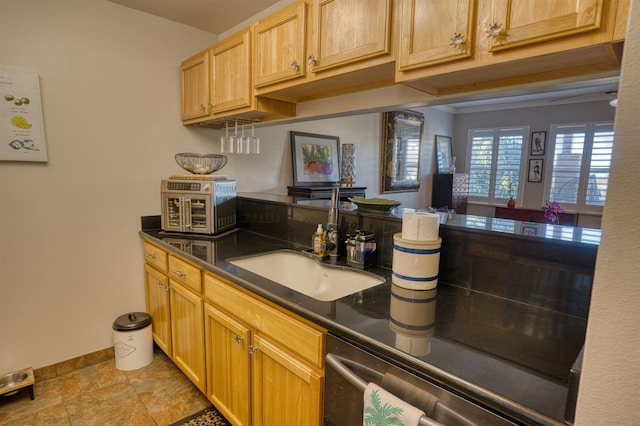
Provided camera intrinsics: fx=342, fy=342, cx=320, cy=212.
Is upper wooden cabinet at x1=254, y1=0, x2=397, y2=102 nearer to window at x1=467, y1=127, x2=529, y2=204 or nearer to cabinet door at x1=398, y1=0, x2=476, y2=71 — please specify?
cabinet door at x1=398, y1=0, x2=476, y2=71

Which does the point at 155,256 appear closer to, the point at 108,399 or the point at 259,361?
the point at 108,399

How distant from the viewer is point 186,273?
188 cm

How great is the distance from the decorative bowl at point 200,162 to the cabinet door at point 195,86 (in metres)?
0.29

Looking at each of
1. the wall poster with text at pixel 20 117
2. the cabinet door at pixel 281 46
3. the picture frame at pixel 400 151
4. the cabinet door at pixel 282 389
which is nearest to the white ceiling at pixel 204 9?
the cabinet door at pixel 281 46

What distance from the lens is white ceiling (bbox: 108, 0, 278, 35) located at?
87.5 inches

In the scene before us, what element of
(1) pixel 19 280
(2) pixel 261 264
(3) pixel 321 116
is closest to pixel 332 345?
(2) pixel 261 264

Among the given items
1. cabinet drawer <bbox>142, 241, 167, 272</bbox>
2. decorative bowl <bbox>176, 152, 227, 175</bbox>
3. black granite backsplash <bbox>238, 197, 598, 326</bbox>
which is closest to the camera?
black granite backsplash <bbox>238, 197, 598, 326</bbox>

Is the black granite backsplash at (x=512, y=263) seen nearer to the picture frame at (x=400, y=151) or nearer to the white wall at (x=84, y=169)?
the white wall at (x=84, y=169)

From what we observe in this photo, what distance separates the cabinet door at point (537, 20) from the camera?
826 millimetres

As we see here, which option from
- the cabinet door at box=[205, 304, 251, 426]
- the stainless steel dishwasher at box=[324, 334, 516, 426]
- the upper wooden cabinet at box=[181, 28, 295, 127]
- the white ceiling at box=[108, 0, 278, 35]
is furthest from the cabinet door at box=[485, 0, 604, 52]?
the white ceiling at box=[108, 0, 278, 35]

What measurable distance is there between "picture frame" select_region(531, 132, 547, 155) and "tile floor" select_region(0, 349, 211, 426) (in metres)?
5.77

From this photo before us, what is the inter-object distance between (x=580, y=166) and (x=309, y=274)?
5.15 m

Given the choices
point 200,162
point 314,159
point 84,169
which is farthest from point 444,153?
point 84,169

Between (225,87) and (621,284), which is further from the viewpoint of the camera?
(225,87)
